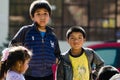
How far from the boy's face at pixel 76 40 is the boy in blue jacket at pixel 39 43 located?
9.6 inches

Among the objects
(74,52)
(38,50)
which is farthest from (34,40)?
(74,52)

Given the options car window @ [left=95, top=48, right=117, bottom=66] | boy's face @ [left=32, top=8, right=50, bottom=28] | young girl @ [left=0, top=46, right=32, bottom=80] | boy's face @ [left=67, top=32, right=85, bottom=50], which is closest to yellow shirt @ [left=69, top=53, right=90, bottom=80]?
boy's face @ [left=67, top=32, right=85, bottom=50]

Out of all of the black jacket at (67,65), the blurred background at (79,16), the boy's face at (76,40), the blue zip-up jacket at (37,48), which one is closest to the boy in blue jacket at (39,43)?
the blue zip-up jacket at (37,48)

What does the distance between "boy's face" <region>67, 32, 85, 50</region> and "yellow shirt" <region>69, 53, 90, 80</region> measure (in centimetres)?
13

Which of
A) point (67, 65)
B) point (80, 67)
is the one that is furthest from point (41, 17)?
point (80, 67)

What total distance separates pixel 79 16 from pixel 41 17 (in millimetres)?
14193

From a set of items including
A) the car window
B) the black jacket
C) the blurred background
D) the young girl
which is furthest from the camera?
the blurred background

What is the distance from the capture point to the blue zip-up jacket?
6488 mm

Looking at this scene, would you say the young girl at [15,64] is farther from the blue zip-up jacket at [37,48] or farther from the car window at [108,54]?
the car window at [108,54]

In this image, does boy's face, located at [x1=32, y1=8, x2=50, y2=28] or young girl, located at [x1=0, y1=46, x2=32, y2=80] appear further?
boy's face, located at [x1=32, y1=8, x2=50, y2=28]

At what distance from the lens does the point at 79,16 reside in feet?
67.9

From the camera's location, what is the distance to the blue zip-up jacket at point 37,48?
6488mm

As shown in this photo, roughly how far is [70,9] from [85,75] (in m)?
14.0

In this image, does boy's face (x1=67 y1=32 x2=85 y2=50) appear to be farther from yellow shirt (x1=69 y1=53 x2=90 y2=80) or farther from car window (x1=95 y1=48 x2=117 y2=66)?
car window (x1=95 y1=48 x2=117 y2=66)
